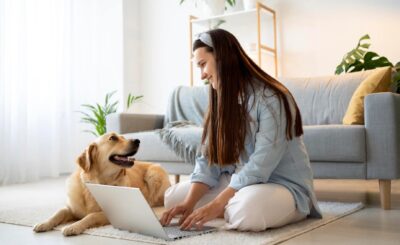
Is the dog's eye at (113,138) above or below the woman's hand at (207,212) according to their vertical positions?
above

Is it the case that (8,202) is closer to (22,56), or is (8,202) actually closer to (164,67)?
(22,56)

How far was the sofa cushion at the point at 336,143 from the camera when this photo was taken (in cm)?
222

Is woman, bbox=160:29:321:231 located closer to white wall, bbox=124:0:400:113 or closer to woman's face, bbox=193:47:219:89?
woman's face, bbox=193:47:219:89

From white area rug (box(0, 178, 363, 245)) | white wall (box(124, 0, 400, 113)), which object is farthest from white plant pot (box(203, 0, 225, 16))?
white area rug (box(0, 178, 363, 245))

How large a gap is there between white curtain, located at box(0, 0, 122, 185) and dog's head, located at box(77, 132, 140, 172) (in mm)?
2295

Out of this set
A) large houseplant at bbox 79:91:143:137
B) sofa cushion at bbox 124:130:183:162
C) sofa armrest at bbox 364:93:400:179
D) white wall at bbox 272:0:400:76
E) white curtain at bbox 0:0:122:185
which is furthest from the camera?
large houseplant at bbox 79:91:143:137

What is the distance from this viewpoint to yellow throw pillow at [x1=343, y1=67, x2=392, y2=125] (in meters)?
2.59

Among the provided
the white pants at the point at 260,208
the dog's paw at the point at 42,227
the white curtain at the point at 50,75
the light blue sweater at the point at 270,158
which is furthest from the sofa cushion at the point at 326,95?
the white curtain at the point at 50,75

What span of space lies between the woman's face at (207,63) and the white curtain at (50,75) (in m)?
2.80

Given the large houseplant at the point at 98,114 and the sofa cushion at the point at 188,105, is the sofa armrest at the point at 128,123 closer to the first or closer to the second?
the sofa cushion at the point at 188,105

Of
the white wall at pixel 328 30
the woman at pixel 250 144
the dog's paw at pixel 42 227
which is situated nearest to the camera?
the woman at pixel 250 144

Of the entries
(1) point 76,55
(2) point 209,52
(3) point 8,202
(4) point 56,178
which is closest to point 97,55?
(1) point 76,55

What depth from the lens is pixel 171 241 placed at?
152 cm

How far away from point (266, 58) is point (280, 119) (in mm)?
2794
